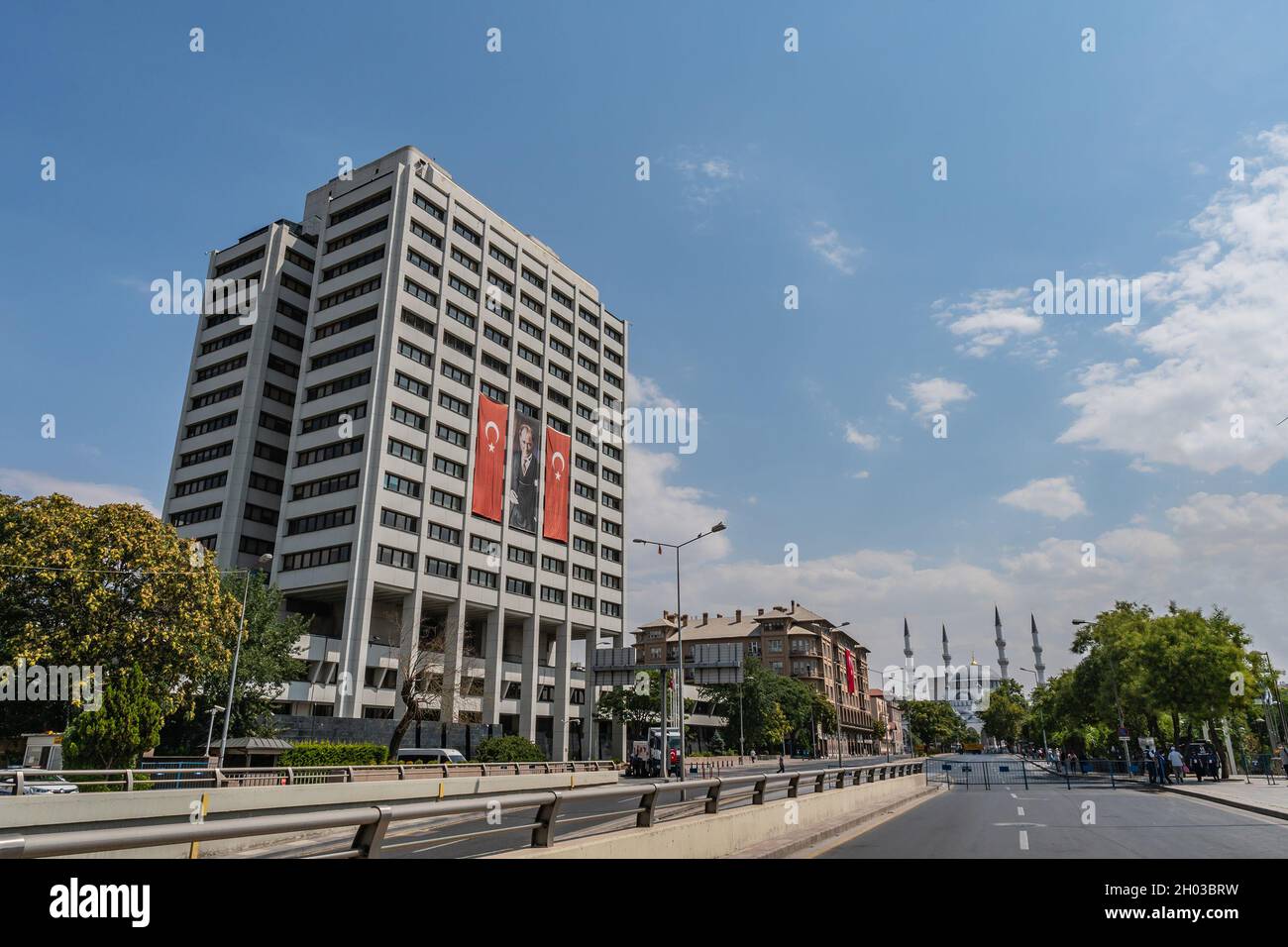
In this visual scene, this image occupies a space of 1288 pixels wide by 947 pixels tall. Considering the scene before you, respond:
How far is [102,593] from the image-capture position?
105 ft

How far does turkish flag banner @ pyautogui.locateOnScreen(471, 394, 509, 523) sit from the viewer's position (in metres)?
61.4

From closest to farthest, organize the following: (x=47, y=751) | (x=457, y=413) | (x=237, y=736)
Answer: (x=47, y=751) → (x=237, y=736) → (x=457, y=413)

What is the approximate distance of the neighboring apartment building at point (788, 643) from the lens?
393 feet

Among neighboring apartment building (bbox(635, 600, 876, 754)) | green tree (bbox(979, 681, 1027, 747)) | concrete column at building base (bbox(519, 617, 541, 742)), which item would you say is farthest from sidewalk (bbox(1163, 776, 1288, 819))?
green tree (bbox(979, 681, 1027, 747))

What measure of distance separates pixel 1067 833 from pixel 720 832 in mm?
8251

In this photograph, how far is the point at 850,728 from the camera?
5261 inches

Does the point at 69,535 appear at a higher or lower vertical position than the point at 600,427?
lower

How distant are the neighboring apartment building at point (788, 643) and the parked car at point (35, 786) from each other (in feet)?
305

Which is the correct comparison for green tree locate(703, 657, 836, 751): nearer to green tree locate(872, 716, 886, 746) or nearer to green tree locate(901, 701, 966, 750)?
green tree locate(872, 716, 886, 746)

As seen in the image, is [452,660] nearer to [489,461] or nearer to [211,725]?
[489,461]

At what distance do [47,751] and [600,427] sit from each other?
172 ft

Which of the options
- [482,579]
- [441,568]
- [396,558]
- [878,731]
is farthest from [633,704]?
[878,731]
